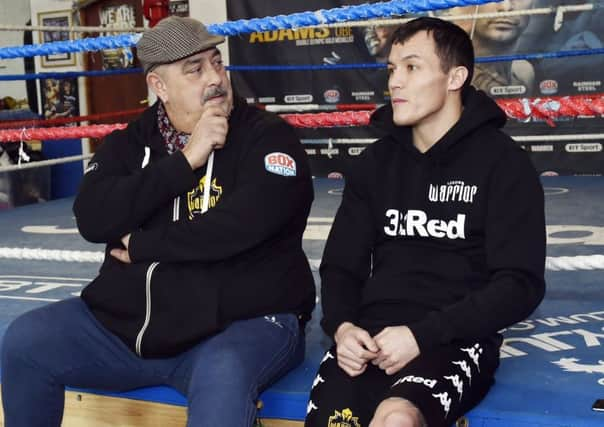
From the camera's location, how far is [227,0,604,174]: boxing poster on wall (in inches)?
180

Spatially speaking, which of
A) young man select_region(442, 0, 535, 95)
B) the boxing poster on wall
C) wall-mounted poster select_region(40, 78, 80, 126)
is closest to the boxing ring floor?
the boxing poster on wall

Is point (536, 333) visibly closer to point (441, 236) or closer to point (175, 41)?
point (441, 236)

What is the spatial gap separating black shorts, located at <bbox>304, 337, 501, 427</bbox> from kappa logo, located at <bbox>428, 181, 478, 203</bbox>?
0.24 meters

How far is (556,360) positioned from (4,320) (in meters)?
1.35

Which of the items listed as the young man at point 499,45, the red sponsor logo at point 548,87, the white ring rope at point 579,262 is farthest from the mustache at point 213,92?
the red sponsor logo at point 548,87

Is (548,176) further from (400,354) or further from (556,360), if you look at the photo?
(400,354)

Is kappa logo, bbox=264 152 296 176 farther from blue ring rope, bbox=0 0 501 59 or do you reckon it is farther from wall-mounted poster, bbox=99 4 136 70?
wall-mounted poster, bbox=99 4 136 70

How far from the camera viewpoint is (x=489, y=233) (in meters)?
1.35

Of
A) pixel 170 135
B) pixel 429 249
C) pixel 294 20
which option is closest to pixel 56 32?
pixel 294 20

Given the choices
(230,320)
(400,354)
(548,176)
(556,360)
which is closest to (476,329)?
(400,354)

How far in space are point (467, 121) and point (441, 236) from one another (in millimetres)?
205

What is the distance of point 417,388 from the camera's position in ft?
3.93

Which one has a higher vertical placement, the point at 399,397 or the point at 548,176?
the point at 399,397

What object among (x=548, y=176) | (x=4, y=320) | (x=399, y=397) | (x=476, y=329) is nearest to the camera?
(x=399, y=397)
